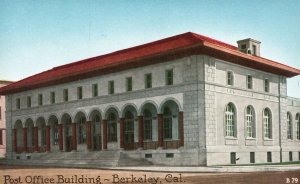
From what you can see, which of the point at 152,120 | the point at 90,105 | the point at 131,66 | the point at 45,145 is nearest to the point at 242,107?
the point at 152,120

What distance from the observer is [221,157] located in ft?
101

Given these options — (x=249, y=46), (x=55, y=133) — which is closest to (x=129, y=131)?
(x=55, y=133)

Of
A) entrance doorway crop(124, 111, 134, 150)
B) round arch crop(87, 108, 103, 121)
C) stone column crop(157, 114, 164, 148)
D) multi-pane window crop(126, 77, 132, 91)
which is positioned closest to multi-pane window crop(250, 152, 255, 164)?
stone column crop(157, 114, 164, 148)

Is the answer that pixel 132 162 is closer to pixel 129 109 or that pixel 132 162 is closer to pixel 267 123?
pixel 129 109

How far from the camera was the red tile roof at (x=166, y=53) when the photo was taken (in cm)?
3023

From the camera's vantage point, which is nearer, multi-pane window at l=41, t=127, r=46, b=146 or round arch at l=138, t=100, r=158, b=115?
round arch at l=138, t=100, r=158, b=115

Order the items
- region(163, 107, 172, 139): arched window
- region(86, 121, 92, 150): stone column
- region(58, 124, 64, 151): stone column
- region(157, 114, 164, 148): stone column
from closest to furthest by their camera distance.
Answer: region(157, 114, 164, 148): stone column
region(163, 107, 172, 139): arched window
region(86, 121, 92, 150): stone column
region(58, 124, 64, 151): stone column

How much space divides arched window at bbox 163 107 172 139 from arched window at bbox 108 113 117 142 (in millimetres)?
5292

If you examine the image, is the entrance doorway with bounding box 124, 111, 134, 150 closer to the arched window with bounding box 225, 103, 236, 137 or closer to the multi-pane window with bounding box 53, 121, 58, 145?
the arched window with bounding box 225, 103, 236, 137

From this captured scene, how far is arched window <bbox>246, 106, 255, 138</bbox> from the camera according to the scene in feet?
114

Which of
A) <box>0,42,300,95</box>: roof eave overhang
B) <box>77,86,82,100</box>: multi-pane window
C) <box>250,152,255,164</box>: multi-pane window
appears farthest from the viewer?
<box>77,86,82,100</box>: multi-pane window

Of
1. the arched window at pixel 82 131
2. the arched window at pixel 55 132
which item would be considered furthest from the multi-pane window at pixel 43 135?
the arched window at pixel 82 131

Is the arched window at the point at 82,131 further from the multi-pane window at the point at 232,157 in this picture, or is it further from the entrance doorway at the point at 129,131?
the multi-pane window at the point at 232,157

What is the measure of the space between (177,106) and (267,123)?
29.2ft
